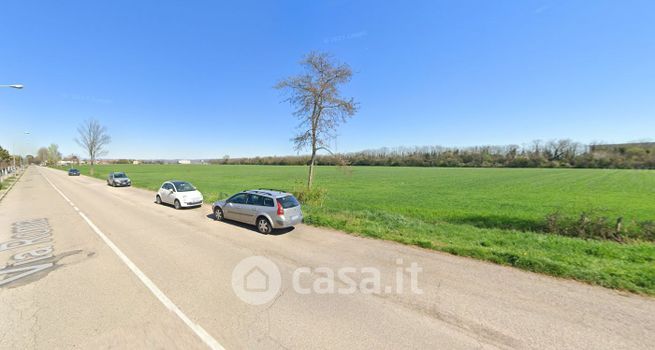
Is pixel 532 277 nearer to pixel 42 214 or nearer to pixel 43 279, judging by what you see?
pixel 43 279

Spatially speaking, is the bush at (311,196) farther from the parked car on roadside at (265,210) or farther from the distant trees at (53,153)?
the distant trees at (53,153)

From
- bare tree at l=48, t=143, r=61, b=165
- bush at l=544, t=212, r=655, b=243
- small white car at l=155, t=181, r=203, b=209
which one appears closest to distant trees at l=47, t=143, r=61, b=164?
bare tree at l=48, t=143, r=61, b=165

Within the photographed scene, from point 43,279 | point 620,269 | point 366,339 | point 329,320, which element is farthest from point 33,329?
point 620,269

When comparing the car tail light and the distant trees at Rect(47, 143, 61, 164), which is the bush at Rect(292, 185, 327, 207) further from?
the distant trees at Rect(47, 143, 61, 164)

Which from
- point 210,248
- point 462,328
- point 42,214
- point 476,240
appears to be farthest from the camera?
point 42,214

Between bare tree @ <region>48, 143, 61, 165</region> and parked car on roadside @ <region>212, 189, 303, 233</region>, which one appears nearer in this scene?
parked car on roadside @ <region>212, 189, 303, 233</region>

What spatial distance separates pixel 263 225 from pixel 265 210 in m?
0.53

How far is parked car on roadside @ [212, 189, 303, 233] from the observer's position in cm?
875

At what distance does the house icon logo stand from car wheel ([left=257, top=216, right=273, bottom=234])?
2436mm

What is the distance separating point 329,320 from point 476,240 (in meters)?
6.24

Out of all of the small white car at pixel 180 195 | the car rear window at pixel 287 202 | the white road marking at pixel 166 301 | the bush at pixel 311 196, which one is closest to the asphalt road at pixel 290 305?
the white road marking at pixel 166 301

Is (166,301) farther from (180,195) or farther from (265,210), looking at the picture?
(180,195)

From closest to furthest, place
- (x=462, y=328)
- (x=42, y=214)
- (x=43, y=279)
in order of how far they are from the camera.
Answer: (x=462, y=328) → (x=43, y=279) → (x=42, y=214)

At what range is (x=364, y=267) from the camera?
19.5 ft
